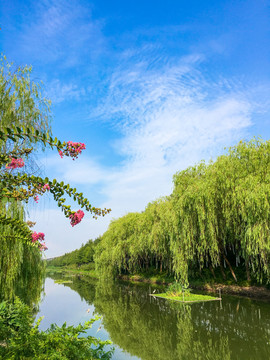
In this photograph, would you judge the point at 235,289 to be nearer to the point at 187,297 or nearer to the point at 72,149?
the point at 187,297

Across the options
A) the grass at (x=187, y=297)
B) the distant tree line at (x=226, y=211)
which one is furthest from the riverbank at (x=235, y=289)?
the grass at (x=187, y=297)

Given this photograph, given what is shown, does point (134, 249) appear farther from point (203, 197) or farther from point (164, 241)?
point (203, 197)

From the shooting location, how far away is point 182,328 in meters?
10.2

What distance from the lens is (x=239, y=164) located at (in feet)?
54.0

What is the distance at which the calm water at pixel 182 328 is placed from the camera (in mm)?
7859

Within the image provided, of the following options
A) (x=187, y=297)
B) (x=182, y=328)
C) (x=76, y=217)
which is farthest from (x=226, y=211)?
(x=76, y=217)

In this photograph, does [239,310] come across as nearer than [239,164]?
Yes

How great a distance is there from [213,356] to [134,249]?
21.1 metres

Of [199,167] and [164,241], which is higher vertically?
[199,167]

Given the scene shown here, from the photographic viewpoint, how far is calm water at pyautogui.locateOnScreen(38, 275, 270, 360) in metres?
7.86

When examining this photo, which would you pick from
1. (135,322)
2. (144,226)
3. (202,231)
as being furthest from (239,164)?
(144,226)

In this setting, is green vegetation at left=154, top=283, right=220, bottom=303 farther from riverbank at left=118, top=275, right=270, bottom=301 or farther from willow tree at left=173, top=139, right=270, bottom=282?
riverbank at left=118, top=275, right=270, bottom=301

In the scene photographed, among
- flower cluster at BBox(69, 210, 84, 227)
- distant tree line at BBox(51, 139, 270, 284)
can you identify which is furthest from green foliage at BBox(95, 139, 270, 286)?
flower cluster at BBox(69, 210, 84, 227)

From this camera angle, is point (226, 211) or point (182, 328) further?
point (226, 211)
